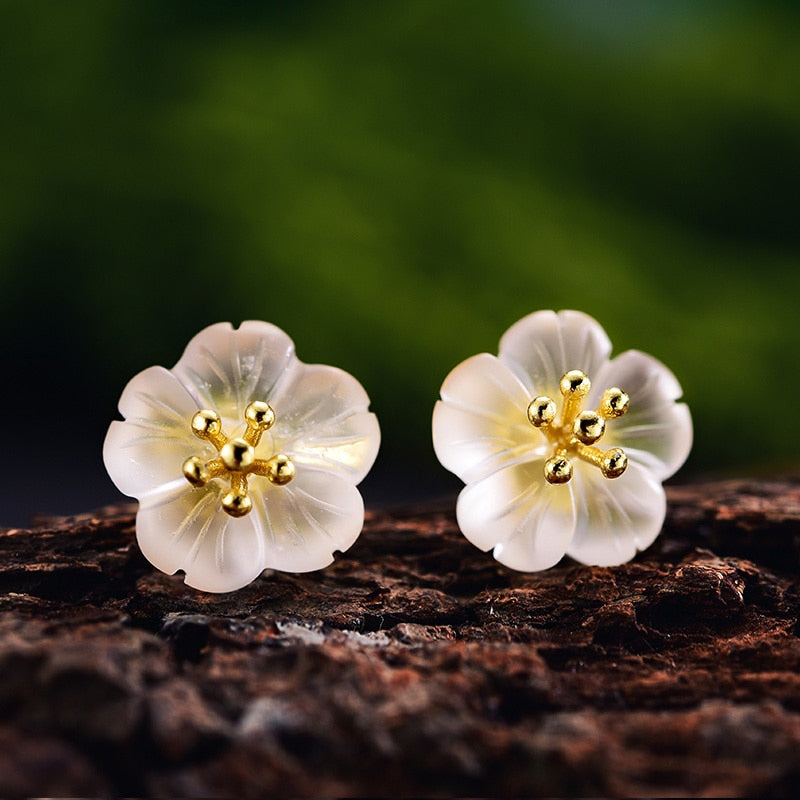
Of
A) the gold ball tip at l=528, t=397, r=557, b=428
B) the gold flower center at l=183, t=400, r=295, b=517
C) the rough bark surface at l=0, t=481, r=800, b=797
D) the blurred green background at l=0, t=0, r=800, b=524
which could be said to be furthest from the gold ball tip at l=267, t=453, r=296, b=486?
the blurred green background at l=0, t=0, r=800, b=524

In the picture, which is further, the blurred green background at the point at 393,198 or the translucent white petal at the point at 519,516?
the blurred green background at the point at 393,198

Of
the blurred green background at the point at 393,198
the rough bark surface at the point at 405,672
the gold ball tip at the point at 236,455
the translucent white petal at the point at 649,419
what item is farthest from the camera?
the blurred green background at the point at 393,198

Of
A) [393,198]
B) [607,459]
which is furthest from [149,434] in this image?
[393,198]

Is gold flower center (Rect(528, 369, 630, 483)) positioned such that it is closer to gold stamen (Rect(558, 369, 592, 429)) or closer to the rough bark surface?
gold stamen (Rect(558, 369, 592, 429))

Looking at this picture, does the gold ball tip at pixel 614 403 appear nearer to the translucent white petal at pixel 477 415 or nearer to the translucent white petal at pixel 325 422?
the translucent white petal at pixel 477 415

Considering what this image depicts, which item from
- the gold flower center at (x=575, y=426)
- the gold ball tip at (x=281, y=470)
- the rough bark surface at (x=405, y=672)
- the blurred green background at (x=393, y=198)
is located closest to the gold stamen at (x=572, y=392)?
the gold flower center at (x=575, y=426)

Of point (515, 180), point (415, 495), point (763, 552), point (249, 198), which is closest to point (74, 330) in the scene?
point (249, 198)

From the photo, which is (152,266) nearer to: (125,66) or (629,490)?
(125,66)
